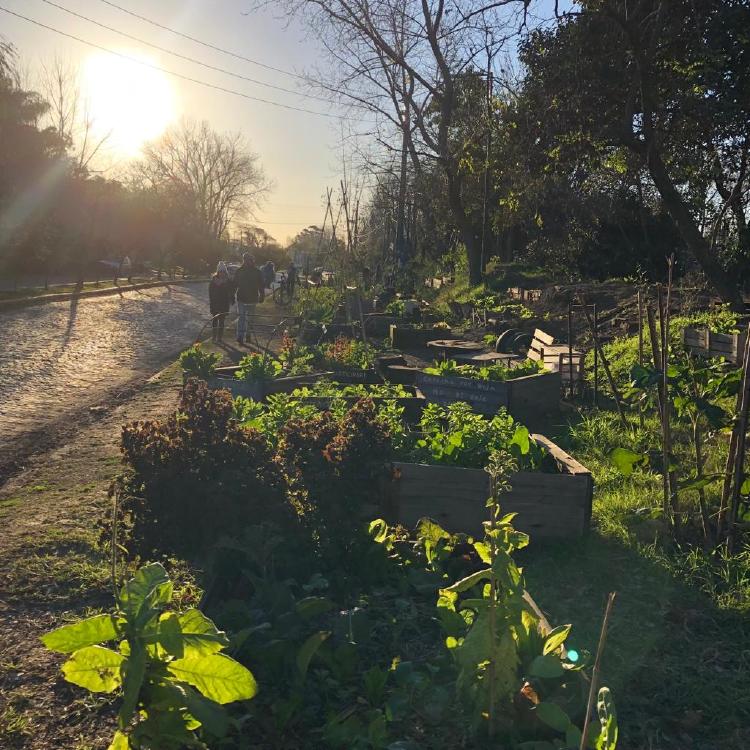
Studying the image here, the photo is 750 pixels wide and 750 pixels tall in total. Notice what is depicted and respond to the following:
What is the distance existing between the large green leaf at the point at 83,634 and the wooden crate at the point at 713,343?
713cm

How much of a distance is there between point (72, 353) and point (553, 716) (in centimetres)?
1279

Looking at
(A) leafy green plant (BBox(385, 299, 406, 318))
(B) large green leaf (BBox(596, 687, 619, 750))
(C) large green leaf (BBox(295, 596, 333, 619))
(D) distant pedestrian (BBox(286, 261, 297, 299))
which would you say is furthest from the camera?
(D) distant pedestrian (BBox(286, 261, 297, 299))

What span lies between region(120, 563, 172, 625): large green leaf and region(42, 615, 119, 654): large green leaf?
0.23 ft

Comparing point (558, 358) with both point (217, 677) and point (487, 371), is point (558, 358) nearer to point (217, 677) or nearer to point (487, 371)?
point (487, 371)

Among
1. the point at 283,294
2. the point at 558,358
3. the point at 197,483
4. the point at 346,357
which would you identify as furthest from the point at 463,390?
the point at 283,294

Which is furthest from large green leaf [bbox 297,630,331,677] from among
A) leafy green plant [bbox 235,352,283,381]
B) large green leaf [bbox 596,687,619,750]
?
leafy green plant [bbox 235,352,283,381]

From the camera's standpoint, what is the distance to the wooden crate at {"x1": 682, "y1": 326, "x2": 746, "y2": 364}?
7.99m

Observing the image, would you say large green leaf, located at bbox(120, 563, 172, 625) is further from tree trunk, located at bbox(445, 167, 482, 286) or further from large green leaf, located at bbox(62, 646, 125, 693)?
tree trunk, located at bbox(445, 167, 482, 286)

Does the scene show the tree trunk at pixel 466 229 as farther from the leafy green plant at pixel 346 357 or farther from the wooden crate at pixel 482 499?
the wooden crate at pixel 482 499

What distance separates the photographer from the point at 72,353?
44.6 ft

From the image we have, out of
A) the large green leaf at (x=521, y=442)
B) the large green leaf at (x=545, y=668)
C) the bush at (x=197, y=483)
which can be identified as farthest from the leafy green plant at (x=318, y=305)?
the large green leaf at (x=545, y=668)

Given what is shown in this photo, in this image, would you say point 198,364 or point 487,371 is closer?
point 487,371

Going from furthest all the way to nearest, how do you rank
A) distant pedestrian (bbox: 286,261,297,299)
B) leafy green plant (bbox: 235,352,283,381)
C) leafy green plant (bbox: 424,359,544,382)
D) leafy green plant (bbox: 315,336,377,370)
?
distant pedestrian (bbox: 286,261,297,299), leafy green plant (bbox: 315,336,377,370), leafy green plant (bbox: 235,352,283,381), leafy green plant (bbox: 424,359,544,382)

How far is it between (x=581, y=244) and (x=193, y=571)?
20955 mm
